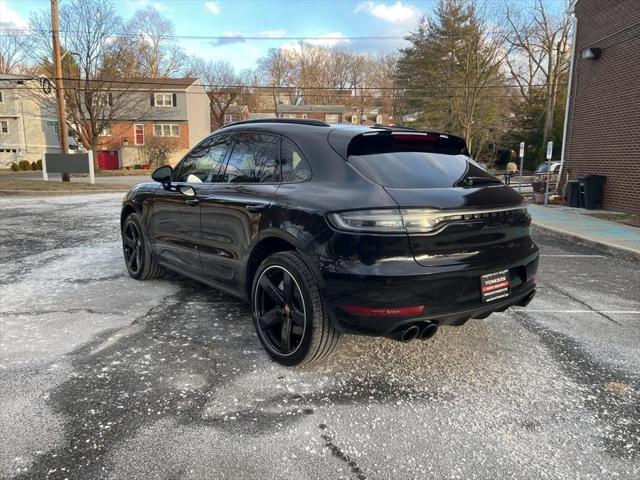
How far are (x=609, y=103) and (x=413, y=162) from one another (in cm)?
1258

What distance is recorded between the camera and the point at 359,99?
72.6 m

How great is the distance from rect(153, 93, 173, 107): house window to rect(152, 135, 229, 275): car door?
41130 millimetres

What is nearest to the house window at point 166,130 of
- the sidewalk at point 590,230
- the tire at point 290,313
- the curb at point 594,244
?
the sidewalk at point 590,230

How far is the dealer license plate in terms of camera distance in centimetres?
298

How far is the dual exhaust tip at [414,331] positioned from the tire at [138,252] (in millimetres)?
3231

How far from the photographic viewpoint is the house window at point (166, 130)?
42781 millimetres

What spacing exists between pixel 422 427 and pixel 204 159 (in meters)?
2.97

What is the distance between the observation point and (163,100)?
42.5 meters

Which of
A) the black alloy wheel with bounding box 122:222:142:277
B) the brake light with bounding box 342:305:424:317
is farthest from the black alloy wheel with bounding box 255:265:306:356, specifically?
the black alloy wheel with bounding box 122:222:142:277

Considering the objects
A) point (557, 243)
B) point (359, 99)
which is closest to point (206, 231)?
point (557, 243)

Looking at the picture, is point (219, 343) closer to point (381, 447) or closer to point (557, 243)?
point (381, 447)

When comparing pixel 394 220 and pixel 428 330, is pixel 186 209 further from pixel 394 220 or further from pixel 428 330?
pixel 428 330

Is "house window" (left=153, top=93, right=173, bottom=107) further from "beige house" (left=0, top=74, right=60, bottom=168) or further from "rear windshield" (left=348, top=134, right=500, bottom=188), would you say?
"rear windshield" (left=348, top=134, right=500, bottom=188)

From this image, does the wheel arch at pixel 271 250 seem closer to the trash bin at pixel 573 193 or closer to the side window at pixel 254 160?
the side window at pixel 254 160
